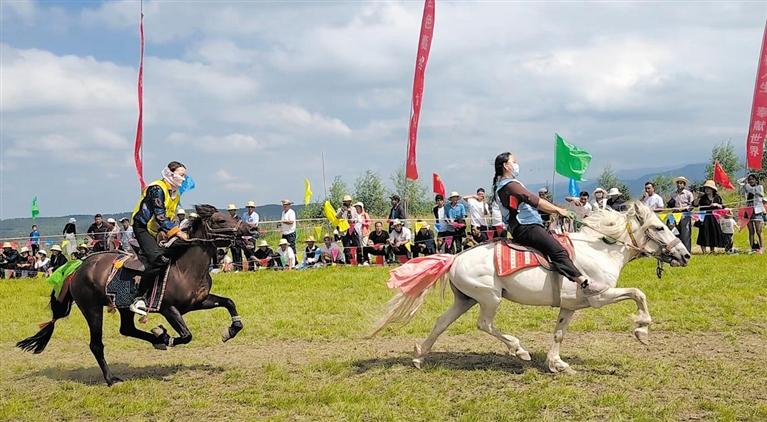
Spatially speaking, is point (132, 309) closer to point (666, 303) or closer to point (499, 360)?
point (499, 360)

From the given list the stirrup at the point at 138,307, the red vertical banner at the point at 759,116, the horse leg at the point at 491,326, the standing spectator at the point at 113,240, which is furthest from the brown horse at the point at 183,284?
the red vertical banner at the point at 759,116

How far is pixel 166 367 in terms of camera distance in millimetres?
9344

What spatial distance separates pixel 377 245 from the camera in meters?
18.4

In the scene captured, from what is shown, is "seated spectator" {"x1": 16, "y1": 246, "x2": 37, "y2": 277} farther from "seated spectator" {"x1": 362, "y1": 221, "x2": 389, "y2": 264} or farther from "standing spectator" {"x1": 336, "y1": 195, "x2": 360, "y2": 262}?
"seated spectator" {"x1": 362, "y1": 221, "x2": 389, "y2": 264}

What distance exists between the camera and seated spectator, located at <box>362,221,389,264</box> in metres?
18.4

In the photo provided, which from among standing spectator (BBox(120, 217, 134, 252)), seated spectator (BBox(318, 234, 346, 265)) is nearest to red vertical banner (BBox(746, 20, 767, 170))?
seated spectator (BBox(318, 234, 346, 265))

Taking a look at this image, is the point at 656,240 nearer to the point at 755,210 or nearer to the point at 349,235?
the point at 755,210

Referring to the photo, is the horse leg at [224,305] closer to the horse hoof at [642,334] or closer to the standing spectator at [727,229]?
the horse hoof at [642,334]

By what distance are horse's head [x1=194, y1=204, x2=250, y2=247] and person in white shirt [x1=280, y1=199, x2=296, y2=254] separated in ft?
32.6

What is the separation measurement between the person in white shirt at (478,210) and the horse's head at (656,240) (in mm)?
9433

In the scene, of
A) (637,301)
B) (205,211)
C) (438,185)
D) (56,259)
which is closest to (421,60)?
(438,185)

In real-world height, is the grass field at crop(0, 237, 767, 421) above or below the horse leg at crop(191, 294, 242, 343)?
below

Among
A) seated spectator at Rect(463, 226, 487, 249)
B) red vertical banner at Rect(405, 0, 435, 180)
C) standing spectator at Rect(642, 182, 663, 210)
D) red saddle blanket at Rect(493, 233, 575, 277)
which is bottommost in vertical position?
seated spectator at Rect(463, 226, 487, 249)

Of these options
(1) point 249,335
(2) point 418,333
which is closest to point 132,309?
(1) point 249,335
